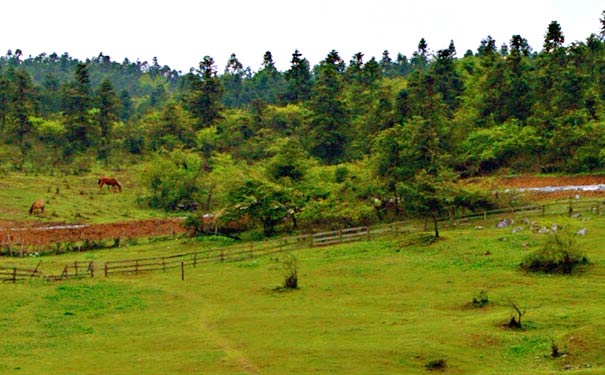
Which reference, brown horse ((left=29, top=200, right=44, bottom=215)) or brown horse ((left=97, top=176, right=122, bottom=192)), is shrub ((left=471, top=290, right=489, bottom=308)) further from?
brown horse ((left=97, top=176, right=122, bottom=192))

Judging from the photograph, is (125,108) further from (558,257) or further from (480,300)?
(480,300)

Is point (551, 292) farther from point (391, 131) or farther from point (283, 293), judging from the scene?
point (391, 131)

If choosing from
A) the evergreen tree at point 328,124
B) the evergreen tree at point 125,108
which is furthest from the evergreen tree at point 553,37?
the evergreen tree at point 125,108

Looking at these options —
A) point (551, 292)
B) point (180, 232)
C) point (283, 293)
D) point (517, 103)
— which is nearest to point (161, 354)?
point (283, 293)

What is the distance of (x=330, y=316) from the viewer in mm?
31672

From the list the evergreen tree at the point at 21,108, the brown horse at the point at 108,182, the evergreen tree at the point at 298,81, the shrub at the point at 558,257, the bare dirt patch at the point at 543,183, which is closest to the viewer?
the shrub at the point at 558,257

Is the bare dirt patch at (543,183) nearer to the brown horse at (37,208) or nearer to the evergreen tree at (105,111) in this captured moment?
the brown horse at (37,208)

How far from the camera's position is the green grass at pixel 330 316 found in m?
25.0

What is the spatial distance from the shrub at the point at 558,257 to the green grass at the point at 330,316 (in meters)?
0.96

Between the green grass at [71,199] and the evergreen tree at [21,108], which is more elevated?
the evergreen tree at [21,108]

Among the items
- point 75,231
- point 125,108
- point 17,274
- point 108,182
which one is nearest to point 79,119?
point 108,182

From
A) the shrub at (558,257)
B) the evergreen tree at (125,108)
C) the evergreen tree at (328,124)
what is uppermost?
the evergreen tree at (125,108)

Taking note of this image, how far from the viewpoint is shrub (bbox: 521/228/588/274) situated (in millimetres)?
37656

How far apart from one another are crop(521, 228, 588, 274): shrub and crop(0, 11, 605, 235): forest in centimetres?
1154
